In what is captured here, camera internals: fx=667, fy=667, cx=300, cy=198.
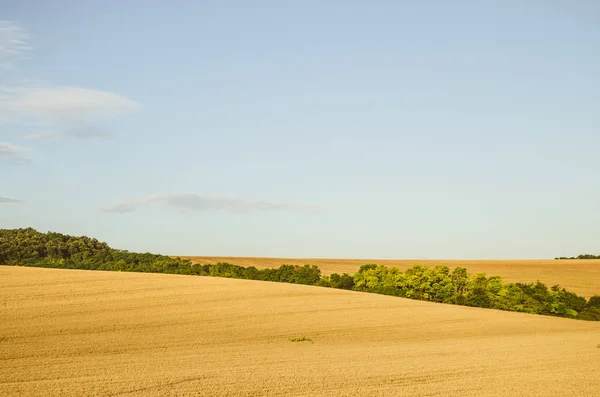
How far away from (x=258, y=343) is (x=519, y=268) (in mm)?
57641

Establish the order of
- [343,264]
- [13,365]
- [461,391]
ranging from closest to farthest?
[461,391] < [13,365] < [343,264]

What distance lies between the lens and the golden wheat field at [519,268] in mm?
67119

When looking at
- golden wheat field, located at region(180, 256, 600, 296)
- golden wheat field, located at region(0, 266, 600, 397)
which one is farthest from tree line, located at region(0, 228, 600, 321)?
golden wheat field, located at region(180, 256, 600, 296)

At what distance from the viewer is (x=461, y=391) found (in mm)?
18297

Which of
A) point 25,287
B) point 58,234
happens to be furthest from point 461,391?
point 58,234

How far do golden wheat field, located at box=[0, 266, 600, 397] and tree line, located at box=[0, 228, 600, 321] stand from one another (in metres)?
5.98

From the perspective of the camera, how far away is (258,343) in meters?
29.7

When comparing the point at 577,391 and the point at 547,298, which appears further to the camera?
the point at 547,298

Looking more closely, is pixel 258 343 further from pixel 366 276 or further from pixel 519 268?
pixel 519 268

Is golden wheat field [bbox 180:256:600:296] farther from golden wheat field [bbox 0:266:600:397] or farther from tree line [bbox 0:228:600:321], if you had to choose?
golden wheat field [bbox 0:266:600:397]

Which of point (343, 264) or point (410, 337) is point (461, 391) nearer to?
point (410, 337)

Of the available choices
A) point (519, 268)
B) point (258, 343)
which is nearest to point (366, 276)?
point (258, 343)

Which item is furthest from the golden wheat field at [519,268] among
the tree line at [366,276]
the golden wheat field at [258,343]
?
the golden wheat field at [258,343]

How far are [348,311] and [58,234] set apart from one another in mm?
41808
